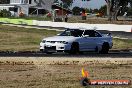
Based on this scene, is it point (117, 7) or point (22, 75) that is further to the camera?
point (117, 7)

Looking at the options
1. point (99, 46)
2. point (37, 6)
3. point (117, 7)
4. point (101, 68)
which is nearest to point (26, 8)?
point (37, 6)

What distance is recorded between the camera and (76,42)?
22422mm

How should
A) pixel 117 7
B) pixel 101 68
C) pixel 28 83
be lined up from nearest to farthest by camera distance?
pixel 28 83
pixel 101 68
pixel 117 7

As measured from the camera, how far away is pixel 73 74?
13711 millimetres

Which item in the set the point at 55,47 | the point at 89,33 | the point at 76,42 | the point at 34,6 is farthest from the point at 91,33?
the point at 34,6

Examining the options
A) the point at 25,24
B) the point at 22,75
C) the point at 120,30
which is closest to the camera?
the point at 22,75

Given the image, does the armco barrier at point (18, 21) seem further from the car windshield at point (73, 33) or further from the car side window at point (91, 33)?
the car windshield at point (73, 33)

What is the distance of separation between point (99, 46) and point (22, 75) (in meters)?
11.1

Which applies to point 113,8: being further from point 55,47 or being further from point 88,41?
point 55,47

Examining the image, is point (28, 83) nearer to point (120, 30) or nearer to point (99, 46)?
point (99, 46)

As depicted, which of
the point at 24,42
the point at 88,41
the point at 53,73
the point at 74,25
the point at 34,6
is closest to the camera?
the point at 53,73

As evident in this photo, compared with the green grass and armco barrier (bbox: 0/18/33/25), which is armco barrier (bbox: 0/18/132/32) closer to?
armco barrier (bbox: 0/18/33/25)

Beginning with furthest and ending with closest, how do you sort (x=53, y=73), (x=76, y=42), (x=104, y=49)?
1. (x=104, y=49)
2. (x=76, y=42)
3. (x=53, y=73)

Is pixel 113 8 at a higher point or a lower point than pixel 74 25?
higher
